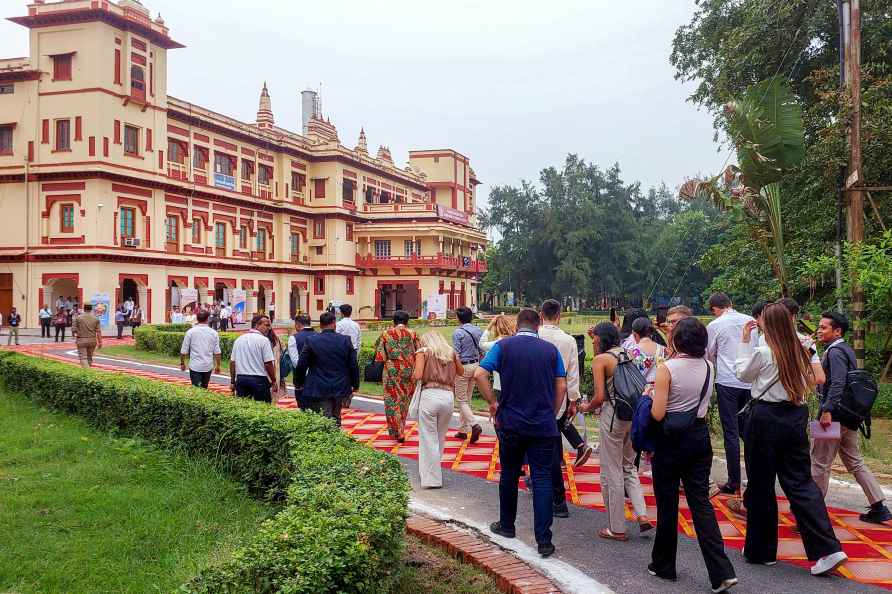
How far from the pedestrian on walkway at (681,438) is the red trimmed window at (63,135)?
31.6 m

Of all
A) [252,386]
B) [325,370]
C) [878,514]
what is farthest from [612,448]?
[252,386]

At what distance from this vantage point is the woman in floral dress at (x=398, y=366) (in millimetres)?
8547

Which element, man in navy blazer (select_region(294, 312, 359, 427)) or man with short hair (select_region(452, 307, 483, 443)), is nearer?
man in navy blazer (select_region(294, 312, 359, 427))

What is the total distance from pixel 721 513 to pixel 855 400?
143 centimetres

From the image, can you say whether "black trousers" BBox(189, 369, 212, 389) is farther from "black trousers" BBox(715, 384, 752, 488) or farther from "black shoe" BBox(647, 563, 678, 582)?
"black shoe" BBox(647, 563, 678, 582)

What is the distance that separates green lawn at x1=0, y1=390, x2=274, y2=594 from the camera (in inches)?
163

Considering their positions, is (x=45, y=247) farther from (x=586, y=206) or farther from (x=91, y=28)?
(x=586, y=206)

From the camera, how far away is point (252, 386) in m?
8.02

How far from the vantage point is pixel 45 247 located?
29.5 meters

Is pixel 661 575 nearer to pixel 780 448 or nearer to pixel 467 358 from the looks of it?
pixel 780 448

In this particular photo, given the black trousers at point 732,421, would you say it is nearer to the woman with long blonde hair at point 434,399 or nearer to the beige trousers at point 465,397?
the woman with long blonde hair at point 434,399

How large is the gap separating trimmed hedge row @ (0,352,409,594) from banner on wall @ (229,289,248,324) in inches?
998

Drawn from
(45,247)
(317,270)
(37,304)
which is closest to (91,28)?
(45,247)

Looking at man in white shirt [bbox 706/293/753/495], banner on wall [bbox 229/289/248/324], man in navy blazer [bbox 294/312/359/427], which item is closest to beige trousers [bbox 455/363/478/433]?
man in navy blazer [bbox 294/312/359/427]
